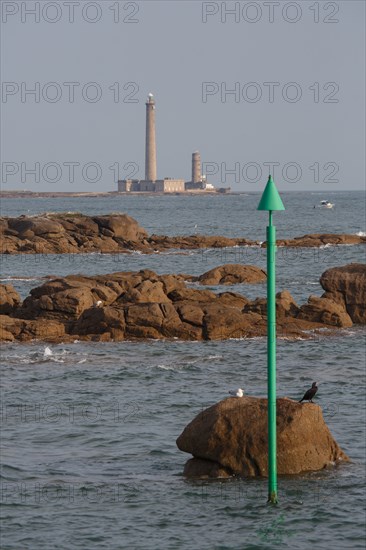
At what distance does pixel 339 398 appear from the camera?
27.5 meters

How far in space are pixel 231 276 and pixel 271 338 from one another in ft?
122

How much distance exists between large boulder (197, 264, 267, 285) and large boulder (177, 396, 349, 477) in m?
33.9

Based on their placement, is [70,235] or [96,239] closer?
[96,239]

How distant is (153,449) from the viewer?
22.7 meters

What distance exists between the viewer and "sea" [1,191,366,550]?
17781mm

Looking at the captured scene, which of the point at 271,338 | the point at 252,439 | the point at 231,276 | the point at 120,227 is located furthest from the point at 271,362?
the point at 120,227

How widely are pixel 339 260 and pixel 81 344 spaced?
41.4 metres

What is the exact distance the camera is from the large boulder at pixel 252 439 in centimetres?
1964

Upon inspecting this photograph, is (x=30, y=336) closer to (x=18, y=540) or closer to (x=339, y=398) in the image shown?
(x=339, y=398)

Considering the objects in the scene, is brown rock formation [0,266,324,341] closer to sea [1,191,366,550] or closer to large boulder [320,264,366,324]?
sea [1,191,366,550]

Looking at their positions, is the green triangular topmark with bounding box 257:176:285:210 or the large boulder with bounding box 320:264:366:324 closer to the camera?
the green triangular topmark with bounding box 257:176:285:210

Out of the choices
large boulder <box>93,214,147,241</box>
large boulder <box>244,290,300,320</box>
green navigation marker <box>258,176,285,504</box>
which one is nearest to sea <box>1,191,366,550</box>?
green navigation marker <box>258,176,285,504</box>

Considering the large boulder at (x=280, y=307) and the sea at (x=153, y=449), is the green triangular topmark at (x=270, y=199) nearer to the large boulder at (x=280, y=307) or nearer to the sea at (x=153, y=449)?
the sea at (x=153, y=449)

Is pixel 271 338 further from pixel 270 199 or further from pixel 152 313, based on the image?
pixel 152 313
